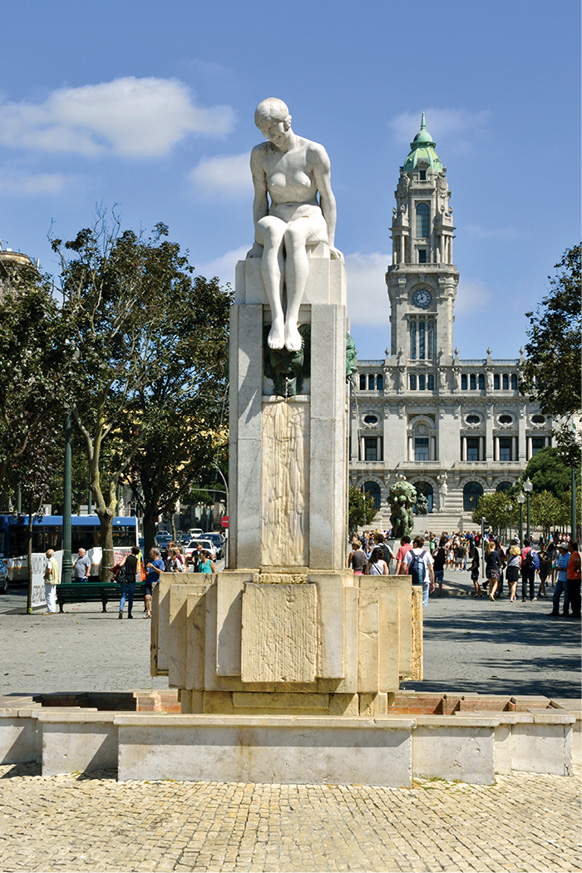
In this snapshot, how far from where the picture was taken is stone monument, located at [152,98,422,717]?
6676 mm

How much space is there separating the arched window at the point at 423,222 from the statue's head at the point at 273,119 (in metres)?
113

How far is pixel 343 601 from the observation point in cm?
671

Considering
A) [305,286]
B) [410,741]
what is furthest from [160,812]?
[305,286]

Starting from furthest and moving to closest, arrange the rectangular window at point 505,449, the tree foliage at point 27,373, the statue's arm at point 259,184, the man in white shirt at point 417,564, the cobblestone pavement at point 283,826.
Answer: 1. the rectangular window at point 505,449
2. the tree foliage at point 27,373
3. the man in white shirt at point 417,564
4. the statue's arm at point 259,184
5. the cobblestone pavement at point 283,826

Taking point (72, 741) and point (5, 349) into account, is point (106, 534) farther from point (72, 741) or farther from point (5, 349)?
point (72, 741)

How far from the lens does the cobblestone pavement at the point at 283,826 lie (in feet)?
16.5

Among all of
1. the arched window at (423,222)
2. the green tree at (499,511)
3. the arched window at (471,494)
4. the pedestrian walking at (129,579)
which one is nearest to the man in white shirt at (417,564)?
Result: the pedestrian walking at (129,579)

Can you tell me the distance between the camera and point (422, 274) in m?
116

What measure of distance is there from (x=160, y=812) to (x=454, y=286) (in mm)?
115088

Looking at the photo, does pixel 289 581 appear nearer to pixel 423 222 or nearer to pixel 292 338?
pixel 292 338

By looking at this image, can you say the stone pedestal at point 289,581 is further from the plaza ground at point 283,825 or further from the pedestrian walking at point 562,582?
the pedestrian walking at point 562,582

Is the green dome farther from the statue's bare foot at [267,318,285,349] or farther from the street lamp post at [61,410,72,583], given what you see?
the statue's bare foot at [267,318,285,349]

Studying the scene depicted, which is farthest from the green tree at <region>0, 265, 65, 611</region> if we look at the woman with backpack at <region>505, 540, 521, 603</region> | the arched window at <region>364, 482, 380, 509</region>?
the arched window at <region>364, 482, 380, 509</region>

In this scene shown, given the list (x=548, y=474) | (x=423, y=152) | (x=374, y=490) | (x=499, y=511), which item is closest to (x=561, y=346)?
(x=499, y=511)
